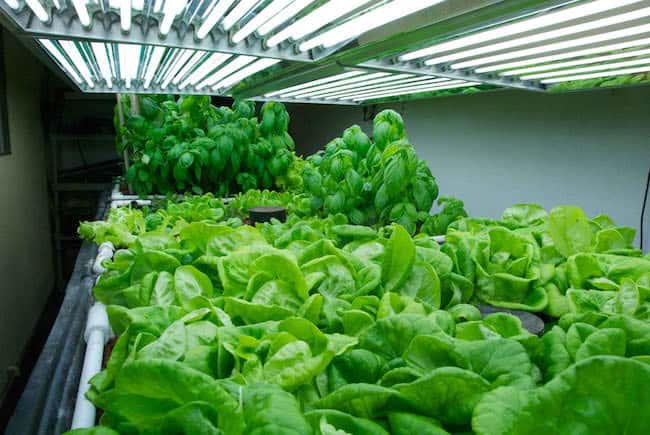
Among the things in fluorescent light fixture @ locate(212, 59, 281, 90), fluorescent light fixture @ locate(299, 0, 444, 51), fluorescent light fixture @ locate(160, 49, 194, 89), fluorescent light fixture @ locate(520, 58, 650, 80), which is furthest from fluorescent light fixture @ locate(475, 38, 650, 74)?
fluorescent light fixture @ locate(160, 49, 194, 89)

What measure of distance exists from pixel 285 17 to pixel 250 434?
712 mm

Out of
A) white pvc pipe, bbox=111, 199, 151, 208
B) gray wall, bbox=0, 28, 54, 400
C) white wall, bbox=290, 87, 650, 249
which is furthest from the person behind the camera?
gray wall, bbox=0, 28, 54, 400

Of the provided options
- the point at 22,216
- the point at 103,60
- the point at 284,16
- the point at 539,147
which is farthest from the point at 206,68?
the point at 22,216

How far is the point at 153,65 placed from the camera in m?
1.45

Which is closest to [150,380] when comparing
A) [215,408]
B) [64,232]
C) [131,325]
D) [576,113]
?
[215,408]

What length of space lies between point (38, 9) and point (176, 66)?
2.04ft

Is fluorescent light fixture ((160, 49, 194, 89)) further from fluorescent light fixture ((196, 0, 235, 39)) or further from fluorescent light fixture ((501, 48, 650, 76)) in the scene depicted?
fluorescent light fixture ((501, 48, 650, 76))

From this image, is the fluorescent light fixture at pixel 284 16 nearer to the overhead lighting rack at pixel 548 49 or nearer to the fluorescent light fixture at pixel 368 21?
the fluorescent light fixture at pixel 368 21

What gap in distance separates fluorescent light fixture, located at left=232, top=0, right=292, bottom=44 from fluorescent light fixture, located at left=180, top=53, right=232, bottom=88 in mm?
160

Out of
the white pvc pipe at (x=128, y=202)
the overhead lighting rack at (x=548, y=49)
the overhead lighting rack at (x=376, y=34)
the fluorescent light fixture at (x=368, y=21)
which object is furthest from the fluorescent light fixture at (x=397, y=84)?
the white pvc pipe at (x=128, y=202)

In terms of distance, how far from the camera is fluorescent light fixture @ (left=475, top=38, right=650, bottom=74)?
850mm

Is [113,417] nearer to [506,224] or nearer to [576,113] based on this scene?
[506,224]

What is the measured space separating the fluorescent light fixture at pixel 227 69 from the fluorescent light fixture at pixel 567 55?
536mm

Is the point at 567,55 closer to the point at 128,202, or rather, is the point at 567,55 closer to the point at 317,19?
the point at 317,19
